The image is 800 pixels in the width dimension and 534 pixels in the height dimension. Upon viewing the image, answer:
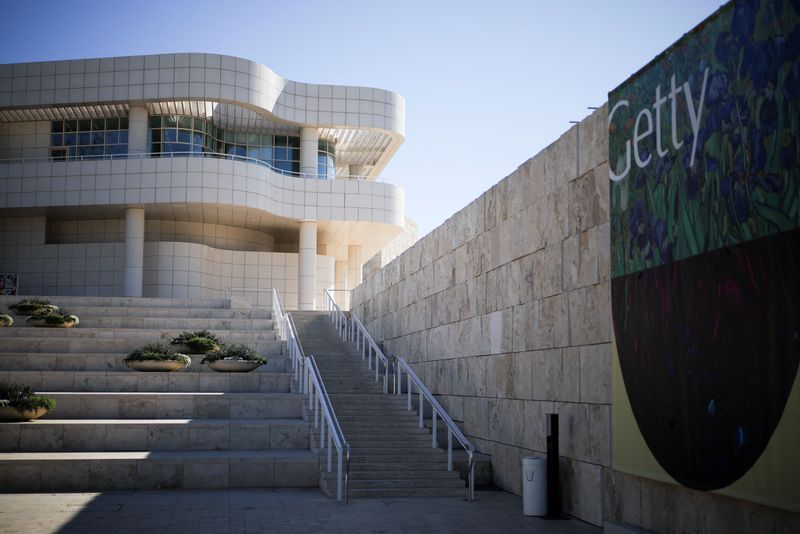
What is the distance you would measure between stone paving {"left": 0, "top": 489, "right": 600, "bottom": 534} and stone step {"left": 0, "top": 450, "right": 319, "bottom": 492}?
1.16 ft

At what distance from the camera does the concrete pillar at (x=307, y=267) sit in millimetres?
36969

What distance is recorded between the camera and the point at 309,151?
38344mm

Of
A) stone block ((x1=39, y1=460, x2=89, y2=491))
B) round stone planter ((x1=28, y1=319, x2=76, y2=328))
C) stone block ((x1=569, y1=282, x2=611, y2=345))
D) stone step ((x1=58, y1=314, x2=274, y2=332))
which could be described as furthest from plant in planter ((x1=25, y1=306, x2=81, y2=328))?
stone block ((x1=569, y1=282, x2=611, y2=345))

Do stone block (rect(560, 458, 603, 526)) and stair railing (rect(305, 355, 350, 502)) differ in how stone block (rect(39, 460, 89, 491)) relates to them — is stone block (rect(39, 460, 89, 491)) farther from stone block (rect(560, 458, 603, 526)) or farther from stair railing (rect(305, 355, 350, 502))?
stone block (rect(560, 458, 603, 526))

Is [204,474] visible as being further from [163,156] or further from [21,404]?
[163,156]

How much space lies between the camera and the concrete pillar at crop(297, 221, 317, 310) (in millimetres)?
36969

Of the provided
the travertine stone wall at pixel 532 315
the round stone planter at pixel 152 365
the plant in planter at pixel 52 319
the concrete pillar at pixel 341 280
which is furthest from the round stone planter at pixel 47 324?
the concrete pillar at pixel 341 280

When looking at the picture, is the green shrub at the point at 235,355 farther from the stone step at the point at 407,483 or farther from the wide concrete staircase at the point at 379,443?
the stone step at the point at 407,483

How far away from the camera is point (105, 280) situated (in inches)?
1454

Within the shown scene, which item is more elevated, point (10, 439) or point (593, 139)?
point (593, 139)

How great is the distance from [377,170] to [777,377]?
3855cm

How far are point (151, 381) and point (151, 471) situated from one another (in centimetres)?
501

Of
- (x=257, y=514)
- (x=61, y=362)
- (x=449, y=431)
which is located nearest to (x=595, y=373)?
(x=449, y=431)

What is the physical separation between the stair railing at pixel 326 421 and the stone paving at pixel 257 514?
0.44 meters
